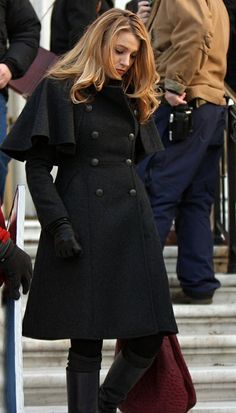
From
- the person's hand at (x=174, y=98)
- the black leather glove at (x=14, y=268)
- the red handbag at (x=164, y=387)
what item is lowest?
the red handbag at (x=164, y=387)

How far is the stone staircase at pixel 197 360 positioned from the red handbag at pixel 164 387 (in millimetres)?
555

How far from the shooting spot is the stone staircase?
191 inches

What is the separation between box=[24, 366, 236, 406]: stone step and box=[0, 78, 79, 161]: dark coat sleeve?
1.37m

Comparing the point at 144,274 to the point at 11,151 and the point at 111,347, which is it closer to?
the point at 11,151

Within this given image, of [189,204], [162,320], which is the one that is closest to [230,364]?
[189,204]

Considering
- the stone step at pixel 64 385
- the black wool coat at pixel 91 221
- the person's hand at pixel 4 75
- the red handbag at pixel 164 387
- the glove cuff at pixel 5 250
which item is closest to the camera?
the glove cuff at pixel 5 250

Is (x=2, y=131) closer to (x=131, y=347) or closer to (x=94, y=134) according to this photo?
(x=94, y=134)

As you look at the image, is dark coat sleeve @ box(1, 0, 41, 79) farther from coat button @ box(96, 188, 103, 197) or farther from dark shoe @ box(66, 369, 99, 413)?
dark shoe @ box(66, 369, 99, 413)

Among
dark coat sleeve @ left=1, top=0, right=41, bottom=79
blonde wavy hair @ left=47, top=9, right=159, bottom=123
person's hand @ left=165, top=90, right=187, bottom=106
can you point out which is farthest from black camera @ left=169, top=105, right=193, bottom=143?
blonde wavy hair @ left=47, top=9, right=159, bottom=123

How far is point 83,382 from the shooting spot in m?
3.88

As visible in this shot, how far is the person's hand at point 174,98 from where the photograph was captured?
523 centimetres

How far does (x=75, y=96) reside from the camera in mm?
3875

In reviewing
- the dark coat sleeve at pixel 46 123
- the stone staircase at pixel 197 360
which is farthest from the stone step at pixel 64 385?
the dark coat sleeve at pixel 46 123

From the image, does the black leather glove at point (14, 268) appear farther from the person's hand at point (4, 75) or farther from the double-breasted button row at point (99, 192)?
the person's hand at point (4, 75)
